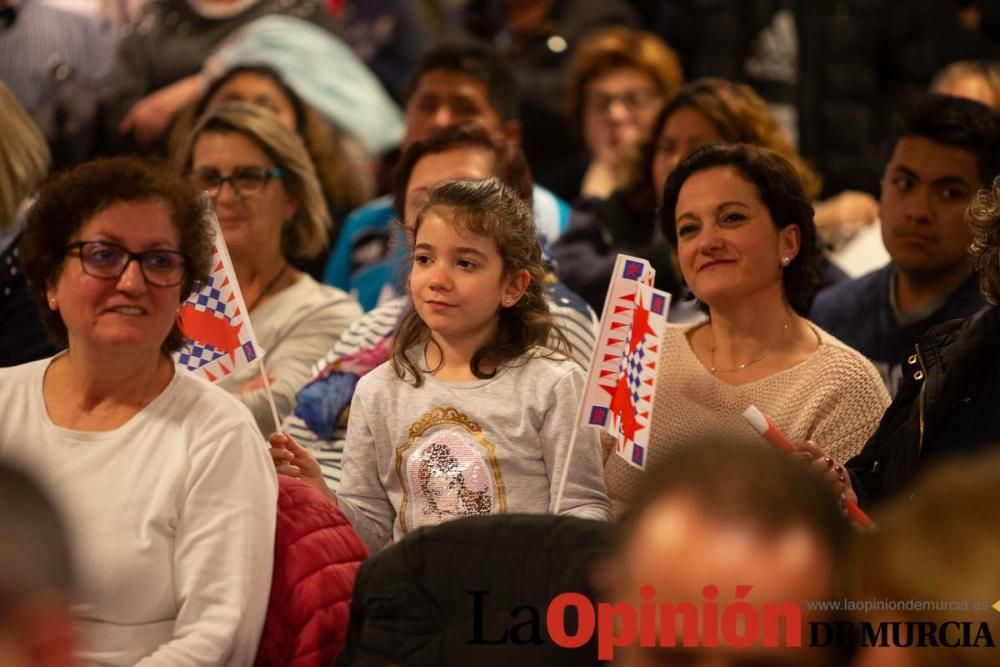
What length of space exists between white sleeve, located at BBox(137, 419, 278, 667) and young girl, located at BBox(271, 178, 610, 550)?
47 cm

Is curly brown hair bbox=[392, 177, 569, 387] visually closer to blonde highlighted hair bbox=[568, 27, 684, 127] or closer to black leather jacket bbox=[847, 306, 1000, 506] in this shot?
black leather jacket bbox=[847, 306, 1000, 506]

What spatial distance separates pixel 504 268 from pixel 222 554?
3.07ft

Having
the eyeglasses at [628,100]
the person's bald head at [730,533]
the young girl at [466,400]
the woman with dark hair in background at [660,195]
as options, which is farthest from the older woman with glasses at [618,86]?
the person's bald head at [730,533]

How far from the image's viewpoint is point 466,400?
3.24 metres

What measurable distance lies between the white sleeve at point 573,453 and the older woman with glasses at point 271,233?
1.00 metres

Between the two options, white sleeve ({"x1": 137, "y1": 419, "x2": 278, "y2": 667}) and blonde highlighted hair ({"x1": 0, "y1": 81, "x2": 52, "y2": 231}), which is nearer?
white sleeve ({"x1": 137, "y1": 419, "x2": 278, "y2": 667})

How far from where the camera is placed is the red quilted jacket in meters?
2.79

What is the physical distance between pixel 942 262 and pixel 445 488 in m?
1.58

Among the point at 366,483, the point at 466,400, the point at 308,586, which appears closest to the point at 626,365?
the point at 466,400

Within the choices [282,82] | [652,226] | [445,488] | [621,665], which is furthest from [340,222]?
[621,665]

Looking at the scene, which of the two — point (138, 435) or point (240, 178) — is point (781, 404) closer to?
point (138, 435)

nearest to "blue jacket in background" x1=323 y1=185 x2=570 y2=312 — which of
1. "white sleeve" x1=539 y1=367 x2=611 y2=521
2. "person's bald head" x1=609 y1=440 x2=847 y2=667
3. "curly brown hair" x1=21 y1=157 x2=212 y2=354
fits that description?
"white sleeve" x1=539 y1=367 x2=611 y2=521

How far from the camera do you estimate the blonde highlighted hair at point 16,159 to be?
14.1 feet

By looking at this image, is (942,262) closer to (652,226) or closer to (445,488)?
(652,226)
